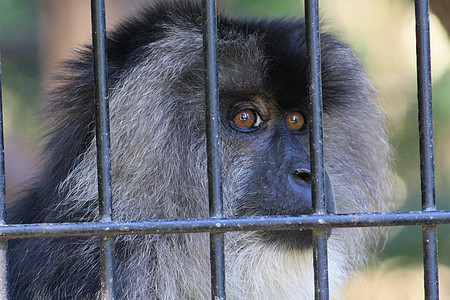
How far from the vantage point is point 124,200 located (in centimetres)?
202

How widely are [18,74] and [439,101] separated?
4314 mm

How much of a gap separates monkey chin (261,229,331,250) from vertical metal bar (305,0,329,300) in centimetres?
71

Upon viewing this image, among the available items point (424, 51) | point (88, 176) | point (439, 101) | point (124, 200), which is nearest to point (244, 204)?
point (124, 200)

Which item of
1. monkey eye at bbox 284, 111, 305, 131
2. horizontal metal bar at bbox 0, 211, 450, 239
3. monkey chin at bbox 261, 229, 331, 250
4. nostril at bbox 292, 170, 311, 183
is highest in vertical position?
monkey eye at bbox 284, 111, 305, 131

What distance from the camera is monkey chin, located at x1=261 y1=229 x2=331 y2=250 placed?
2.01 meters

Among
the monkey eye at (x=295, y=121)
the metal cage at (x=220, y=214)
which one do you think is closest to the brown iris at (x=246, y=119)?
the monkey eye at (x=295, y=121)

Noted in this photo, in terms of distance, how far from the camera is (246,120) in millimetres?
2252

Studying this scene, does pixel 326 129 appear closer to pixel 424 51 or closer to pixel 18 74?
pixel 424 51

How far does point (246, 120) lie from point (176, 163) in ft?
1.09

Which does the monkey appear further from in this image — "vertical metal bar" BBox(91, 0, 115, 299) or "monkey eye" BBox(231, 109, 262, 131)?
"vertical metal bar" BBox(91, 0, 115, 299)

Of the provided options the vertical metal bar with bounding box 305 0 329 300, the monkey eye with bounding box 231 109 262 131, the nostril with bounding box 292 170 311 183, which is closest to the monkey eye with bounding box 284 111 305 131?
the monkey eye with bounding box 231 109 262 131

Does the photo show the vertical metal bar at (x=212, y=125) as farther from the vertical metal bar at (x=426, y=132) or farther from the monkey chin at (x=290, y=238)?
the monkey chin at (x=290, y=238)

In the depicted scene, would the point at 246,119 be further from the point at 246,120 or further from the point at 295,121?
the point at 295,121

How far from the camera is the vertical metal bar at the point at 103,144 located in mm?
1283
